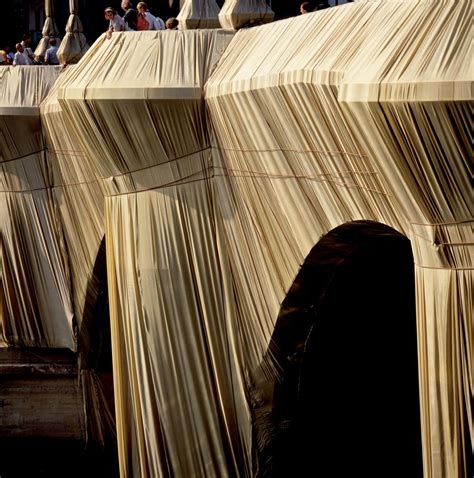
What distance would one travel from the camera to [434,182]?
6316 mm

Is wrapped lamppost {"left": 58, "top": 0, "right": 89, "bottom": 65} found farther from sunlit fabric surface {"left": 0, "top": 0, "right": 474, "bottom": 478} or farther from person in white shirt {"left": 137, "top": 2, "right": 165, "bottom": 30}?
sunlit fabric surface {"left": 0, "top": 0, "right": 474, "bottom": 478}

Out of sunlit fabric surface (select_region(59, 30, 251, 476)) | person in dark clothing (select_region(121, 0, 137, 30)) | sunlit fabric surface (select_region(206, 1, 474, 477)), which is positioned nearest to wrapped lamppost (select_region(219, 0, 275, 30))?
sunlit fabric surface (select_region(59, 30, 251, 476))

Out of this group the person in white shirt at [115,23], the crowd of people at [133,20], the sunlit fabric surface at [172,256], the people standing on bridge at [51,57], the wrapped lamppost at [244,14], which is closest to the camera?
the sunlit fabric surface at [172,256]

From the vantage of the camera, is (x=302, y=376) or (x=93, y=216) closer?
(x=302, y=376)

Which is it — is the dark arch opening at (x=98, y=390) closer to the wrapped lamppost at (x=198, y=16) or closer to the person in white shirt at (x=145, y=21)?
the person in white shirt at (x=145, y=21)

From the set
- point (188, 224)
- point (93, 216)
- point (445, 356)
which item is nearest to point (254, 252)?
point (188, 224)

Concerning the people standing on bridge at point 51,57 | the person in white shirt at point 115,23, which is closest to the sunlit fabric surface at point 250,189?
the person in white shirt at point 115,23

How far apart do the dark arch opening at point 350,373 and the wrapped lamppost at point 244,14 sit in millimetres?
1690

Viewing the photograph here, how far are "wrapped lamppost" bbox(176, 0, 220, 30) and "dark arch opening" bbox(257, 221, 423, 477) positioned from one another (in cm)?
207

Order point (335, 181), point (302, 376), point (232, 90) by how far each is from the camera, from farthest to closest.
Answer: point (302, 376)
point (232, 90)
point (335, 181)

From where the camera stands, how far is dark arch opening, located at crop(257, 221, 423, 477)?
30.6 ft

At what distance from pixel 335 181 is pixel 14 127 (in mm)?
7798

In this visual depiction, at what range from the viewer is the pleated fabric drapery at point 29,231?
15.0 m

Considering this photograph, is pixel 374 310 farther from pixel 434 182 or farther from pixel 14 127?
pixel 14 127
